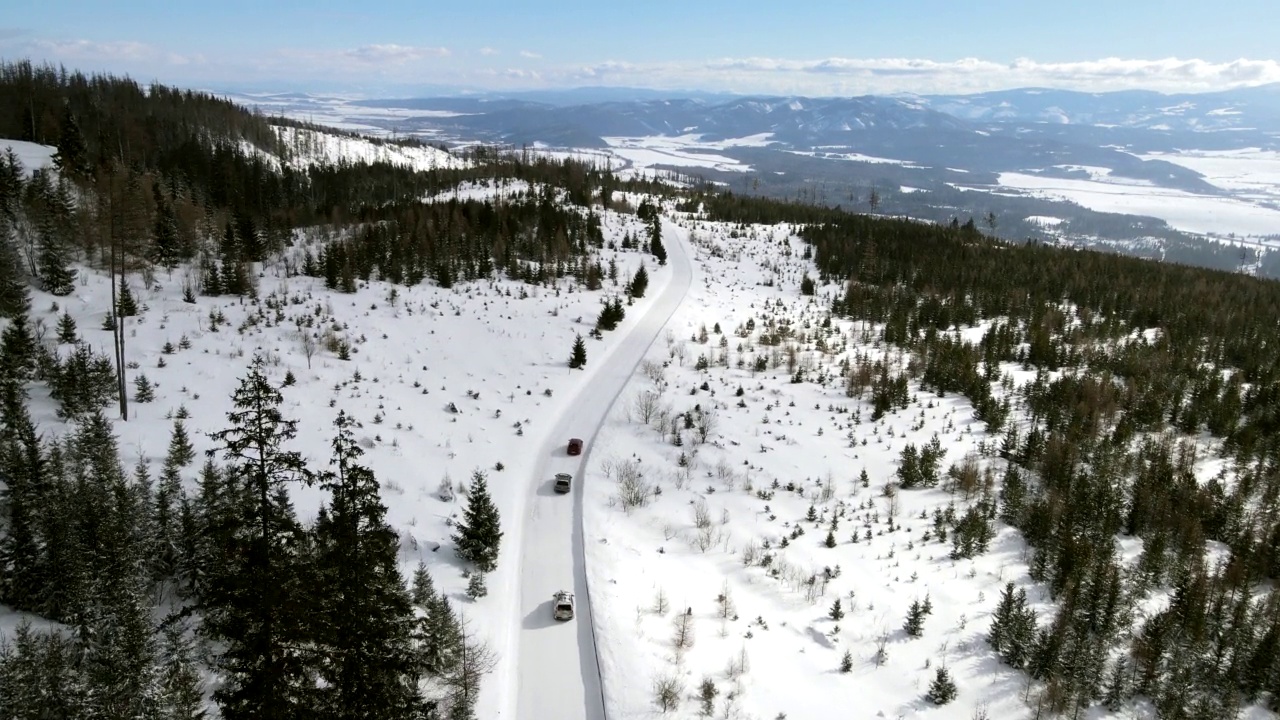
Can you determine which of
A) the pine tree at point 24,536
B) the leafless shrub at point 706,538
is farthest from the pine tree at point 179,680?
the leafless shrub at point 706,538

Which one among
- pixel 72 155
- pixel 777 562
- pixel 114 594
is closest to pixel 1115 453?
pixel 777 562

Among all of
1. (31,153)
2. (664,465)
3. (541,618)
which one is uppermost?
(31,153)

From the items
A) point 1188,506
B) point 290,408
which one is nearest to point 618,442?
point 290,408

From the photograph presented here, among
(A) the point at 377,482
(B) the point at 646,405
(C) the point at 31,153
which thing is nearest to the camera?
(A) the point at 377,482

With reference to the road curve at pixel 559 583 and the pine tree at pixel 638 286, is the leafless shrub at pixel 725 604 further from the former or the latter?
the pine tree at pixel 638 286

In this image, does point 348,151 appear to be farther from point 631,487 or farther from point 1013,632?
point 1013,632

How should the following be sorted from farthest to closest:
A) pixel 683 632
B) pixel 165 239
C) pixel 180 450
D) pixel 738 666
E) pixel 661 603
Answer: pixel 165 239
pixel 180 450
pixel 661 603
pixel 683 632
pixel 738 666

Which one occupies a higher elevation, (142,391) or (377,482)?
(377,482)

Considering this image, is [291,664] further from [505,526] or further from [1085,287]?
[1085,287]
